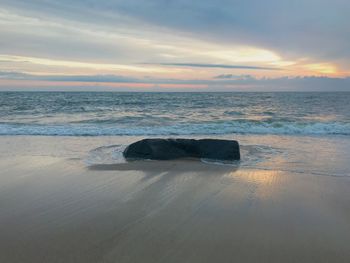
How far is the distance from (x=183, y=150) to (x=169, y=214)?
150 inches

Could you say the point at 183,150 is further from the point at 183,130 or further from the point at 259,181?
the point at 183,130

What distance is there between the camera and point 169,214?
4367 millimetres

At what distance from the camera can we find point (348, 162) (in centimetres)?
793

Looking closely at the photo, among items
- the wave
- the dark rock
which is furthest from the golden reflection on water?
the wave

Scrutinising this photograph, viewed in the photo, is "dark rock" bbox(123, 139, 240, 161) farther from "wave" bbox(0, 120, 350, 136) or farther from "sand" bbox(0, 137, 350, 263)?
"wave" bbox(0, 120, 350, 136)

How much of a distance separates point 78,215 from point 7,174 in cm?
281

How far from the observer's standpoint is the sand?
3395mm

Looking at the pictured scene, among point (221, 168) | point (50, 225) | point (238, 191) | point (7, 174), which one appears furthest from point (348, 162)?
point (7, 174)

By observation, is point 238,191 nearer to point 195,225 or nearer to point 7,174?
point 195,225

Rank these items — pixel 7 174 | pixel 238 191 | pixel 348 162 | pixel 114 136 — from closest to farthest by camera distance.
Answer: pixel 238 191, pixel 7 174, pixel 348 162, pixel 114 136

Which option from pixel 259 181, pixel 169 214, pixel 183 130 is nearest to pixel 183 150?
pixel 259 181

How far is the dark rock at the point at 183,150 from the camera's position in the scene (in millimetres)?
7848

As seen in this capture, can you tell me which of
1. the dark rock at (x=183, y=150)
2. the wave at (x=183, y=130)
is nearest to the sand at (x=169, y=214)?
the dark rock at (x=183, y=150)

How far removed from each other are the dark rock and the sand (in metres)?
0.82
